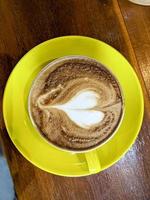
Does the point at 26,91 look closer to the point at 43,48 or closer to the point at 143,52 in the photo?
the point at 43,48

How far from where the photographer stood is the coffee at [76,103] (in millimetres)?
840

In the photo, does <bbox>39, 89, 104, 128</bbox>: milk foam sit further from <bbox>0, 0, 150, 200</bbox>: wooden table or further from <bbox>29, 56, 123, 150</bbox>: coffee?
<bbox>0, 0, 150, 200</bbox>: wooden table

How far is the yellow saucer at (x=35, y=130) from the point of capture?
0.88 m

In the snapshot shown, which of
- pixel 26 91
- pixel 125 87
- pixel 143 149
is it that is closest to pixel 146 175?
pixel 143 149

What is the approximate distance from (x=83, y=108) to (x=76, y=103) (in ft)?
0.06

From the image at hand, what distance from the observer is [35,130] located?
35.0 inches

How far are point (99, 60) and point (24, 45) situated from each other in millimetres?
159

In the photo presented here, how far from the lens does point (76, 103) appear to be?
836 millimetres

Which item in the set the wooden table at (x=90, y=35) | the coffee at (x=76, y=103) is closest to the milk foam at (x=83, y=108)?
the coffee at (x=76, y=103)

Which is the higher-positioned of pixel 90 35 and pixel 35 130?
pixel 90 35

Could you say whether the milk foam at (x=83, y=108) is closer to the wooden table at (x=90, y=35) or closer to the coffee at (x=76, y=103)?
the coffee at (x=76, y=103)

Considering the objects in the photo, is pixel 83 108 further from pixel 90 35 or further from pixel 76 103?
pixel 90 35

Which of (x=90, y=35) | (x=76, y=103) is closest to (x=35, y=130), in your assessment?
(x=76, y=103)

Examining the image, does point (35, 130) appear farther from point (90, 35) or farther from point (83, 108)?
point (90, 35)
